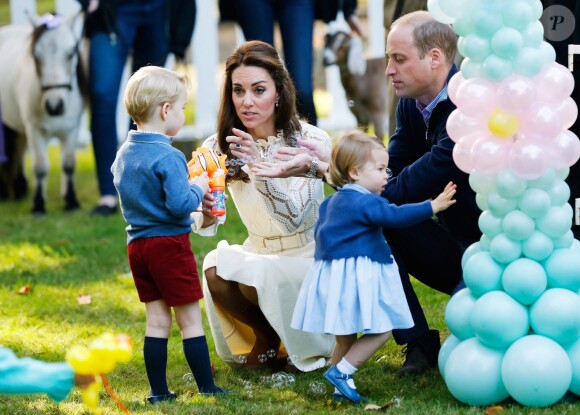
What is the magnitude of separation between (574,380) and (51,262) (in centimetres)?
387

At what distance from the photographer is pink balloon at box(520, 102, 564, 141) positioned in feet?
11.3

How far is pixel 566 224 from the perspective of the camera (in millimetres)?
3504

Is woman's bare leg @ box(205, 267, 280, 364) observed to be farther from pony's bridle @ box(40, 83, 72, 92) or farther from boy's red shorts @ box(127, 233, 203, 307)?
pony's bridle @ box(40, 83, 72, 92)

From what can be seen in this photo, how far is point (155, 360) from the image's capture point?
387 centimetres

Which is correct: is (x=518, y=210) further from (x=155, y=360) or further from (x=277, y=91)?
(x=155, y=360)

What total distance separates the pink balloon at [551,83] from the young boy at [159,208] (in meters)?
1.25

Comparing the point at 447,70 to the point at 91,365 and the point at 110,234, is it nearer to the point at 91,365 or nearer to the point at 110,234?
the point at 91,365

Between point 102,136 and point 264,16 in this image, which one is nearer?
point 264,16

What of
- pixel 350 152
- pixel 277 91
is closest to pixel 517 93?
pixel 350 152

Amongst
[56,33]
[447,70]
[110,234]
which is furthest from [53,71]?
[447,70]

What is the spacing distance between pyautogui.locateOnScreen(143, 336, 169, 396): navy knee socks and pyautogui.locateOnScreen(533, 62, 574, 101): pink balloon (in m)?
1.63

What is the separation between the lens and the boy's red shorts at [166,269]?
12.3ft

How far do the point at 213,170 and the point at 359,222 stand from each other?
0.64m

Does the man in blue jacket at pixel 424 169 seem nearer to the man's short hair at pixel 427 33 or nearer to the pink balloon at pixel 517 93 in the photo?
the man's short hair at pixel 427 33
